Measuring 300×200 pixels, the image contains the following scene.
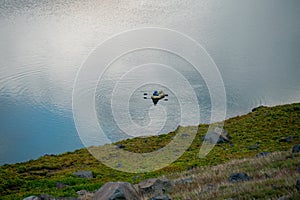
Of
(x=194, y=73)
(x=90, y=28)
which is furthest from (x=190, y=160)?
(x=90, y=28)

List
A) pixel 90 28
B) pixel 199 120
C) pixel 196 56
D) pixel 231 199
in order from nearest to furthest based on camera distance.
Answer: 1. pixel 231 199
2. pixel 199 120
3. pixel 196 56
4. pixel 90 28

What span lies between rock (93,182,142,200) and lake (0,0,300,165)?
115 feet

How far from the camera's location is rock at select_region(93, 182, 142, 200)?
13.1 m

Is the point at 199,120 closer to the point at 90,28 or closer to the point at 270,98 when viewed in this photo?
the point at 270,98

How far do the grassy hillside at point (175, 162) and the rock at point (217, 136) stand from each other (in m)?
0.90

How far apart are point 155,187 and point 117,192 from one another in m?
3.60

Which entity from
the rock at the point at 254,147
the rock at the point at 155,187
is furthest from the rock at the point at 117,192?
the rock at the point at 254,147

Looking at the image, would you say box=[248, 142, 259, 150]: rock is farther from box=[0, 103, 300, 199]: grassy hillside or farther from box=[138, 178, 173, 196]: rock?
box=[138, 178, 173, 196]: rock

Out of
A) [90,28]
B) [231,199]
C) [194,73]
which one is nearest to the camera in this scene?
[231,199]

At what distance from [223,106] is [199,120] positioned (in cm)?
707

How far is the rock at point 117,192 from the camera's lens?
42.9ft

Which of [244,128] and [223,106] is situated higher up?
[223,106]

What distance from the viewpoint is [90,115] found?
57875 mm

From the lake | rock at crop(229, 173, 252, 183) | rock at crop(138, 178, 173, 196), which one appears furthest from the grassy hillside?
rock at crop(229, 173, 252, 183)
